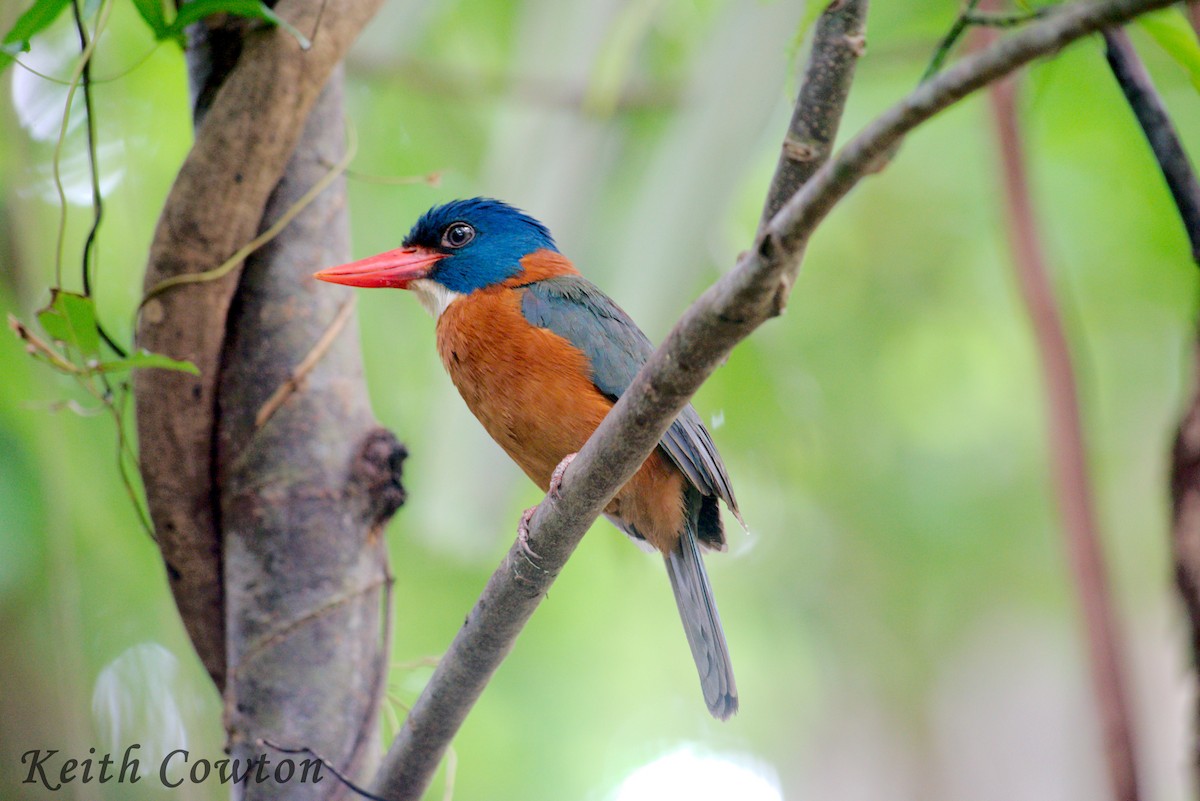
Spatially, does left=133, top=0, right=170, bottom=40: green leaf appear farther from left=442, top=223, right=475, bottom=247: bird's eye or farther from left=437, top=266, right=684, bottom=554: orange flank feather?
left=442, top=223, right=475, bottom=247: bird's eye

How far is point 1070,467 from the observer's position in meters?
2.37

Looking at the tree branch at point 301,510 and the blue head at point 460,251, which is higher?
the blue head at point 460,251

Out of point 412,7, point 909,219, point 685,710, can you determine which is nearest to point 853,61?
point 412,7

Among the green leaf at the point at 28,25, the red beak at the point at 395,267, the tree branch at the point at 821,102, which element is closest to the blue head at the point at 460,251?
the red beak at the point at 395,267

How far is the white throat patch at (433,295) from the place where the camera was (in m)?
2.90

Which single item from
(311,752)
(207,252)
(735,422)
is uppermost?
(735,422)

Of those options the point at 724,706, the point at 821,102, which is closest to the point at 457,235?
the point at 724,706

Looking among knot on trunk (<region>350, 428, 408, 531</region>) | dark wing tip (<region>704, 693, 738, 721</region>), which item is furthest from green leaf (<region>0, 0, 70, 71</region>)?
dark wing tip (<region>704, 693, 738, 721</region>)

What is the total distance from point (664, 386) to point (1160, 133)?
31.6 inches

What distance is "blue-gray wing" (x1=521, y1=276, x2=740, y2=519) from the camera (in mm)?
2449

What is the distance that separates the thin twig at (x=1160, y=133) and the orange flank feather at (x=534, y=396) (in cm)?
129

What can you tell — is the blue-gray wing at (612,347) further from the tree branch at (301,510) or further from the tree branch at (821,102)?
the tree branch at (821,102)

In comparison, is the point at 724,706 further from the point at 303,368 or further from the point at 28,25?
the point at 28,25

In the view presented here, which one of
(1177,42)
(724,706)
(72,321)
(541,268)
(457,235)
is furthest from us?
(457,235)
